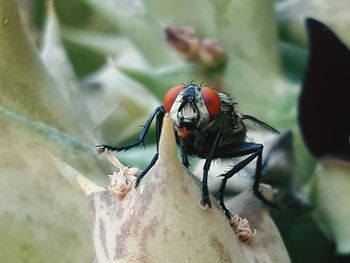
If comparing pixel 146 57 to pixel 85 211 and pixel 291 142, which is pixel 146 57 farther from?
pixel 85 211

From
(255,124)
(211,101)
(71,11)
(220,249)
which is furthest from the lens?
(71,11)

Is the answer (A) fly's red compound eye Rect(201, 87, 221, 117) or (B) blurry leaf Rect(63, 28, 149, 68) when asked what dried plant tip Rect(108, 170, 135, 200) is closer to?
(A) fly's red compound eye Rect(201, 87, 221, 117)

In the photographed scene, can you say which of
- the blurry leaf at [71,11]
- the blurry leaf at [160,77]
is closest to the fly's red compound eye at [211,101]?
the blurry leaf at [160,77]

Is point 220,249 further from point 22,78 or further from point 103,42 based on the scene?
point 103,42

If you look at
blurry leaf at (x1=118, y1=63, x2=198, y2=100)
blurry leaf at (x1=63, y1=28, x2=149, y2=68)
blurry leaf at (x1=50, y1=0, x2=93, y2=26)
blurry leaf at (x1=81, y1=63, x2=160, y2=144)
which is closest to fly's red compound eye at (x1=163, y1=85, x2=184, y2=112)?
blurry leaf at (x1=118, y1=63, x2=198, y2=100)

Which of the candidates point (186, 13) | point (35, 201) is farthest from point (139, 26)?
point (35, 201)


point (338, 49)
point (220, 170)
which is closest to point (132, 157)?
point (220, 170)
